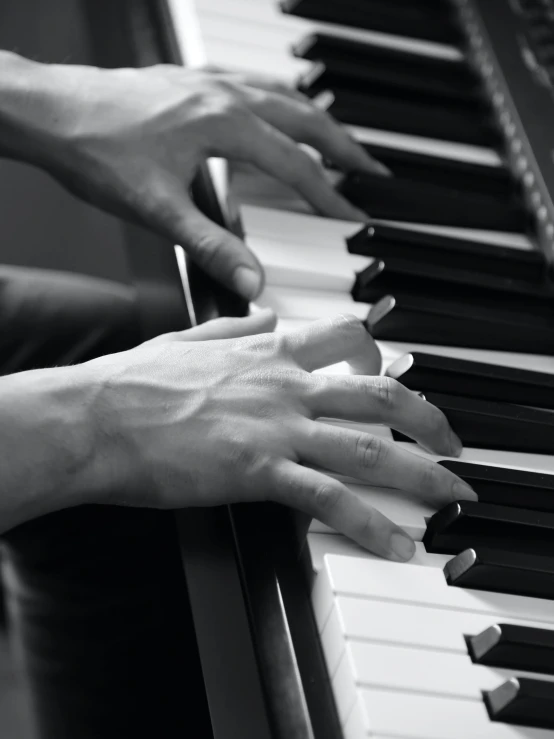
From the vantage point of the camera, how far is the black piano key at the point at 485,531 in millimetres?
937

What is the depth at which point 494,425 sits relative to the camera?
1.07 meters

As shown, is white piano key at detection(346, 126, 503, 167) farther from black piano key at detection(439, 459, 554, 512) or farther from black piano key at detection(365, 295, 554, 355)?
black piano key at detection(439, 459, 554, 512)

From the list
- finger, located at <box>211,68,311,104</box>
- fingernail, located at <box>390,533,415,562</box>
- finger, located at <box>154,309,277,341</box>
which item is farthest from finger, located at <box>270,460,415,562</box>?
finger, located at <box>211,68,311,104</box>

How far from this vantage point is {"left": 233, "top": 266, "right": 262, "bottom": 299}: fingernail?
1.13 meters

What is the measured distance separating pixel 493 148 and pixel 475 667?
0.93 metres

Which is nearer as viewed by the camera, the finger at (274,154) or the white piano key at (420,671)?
the white piano key at (420,671)

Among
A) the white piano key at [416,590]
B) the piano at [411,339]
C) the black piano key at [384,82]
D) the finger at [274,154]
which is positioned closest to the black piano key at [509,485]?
the piano at [411,339]

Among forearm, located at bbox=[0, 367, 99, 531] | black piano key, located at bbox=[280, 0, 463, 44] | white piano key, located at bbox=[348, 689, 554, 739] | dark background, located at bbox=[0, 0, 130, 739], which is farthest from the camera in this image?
black piano key, located at bbox=[280, 0, 463, 44]

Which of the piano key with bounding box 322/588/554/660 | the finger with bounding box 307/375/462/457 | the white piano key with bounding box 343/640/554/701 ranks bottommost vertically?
the white piano key with bounding box 343/640/554/701

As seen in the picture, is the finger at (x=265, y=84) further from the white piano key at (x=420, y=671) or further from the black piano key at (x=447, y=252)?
the white piano key at (x=420, y=671)

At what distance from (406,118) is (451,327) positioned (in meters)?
0.46

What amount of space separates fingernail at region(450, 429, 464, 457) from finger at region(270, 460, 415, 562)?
150 mm

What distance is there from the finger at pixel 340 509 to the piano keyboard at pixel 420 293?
0.8 inches

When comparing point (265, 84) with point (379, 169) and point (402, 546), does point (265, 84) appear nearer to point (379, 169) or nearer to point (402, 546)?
point (379, 169)
